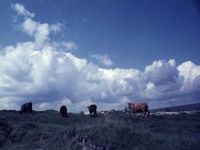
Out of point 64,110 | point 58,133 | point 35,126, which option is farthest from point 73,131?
point 64,110

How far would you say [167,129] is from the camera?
3036 centimetres

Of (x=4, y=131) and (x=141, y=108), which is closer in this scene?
Result: (x=4, y=131)

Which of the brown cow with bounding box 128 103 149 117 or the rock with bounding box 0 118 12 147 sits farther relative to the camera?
the brown cow with bounding box 128 103 149 117

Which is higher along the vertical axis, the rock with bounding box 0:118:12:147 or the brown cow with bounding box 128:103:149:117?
the brown cow with bounding box 128:103:149:117

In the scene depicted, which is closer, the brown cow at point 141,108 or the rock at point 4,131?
the rock at point 4,131

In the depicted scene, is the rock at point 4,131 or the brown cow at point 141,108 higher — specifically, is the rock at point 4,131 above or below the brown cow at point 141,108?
below

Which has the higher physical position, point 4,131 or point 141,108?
point 141,108

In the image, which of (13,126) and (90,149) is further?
(13,126)

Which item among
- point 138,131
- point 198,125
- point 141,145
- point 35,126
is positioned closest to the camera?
point 141,145

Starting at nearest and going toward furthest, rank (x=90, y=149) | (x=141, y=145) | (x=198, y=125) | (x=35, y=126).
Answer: (x=90, y=149), (x=141, y=145), (x=35, y=126), (x=198, y=125)

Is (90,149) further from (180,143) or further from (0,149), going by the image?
(0,149)

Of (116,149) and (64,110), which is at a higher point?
(64,110)

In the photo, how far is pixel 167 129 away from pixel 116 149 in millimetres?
12608

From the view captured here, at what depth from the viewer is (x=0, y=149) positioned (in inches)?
912
